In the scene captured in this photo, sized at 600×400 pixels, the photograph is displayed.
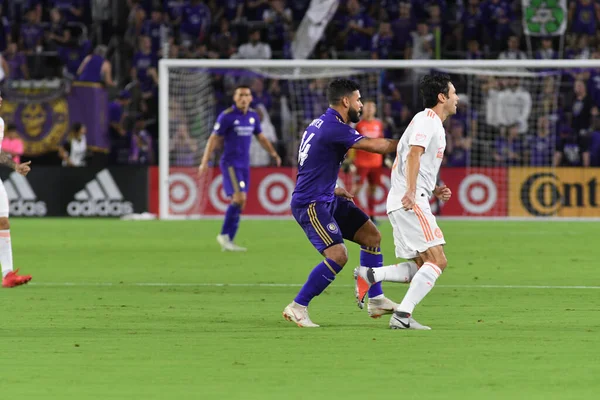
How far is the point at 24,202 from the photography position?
26.5 m

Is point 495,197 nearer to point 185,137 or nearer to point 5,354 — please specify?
point 185,137

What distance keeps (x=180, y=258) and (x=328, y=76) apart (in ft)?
35.7

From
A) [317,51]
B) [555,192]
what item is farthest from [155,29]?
[555,192]

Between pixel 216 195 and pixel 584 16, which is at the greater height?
pixel 584 16

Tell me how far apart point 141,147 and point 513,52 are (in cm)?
852

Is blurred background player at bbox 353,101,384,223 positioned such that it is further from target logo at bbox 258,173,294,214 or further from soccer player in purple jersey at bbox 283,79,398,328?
soccer player in purple jersey at bbox 283,79,398,328

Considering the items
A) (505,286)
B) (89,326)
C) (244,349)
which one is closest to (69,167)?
(505,286)

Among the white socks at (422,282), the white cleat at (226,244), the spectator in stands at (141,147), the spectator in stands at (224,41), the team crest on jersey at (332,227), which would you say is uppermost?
the spectator in stands at (224,41)

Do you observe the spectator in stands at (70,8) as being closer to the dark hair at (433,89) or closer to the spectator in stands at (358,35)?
the spectator in stands at (358,35)

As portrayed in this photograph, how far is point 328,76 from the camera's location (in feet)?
88.5

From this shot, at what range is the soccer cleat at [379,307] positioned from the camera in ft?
33.0

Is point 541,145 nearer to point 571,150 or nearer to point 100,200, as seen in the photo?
point 571,150

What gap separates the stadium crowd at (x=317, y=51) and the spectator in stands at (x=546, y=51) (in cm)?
2

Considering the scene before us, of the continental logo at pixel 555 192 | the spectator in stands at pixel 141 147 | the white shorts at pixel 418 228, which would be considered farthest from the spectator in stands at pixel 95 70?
the white shorts at pixel 418 228
